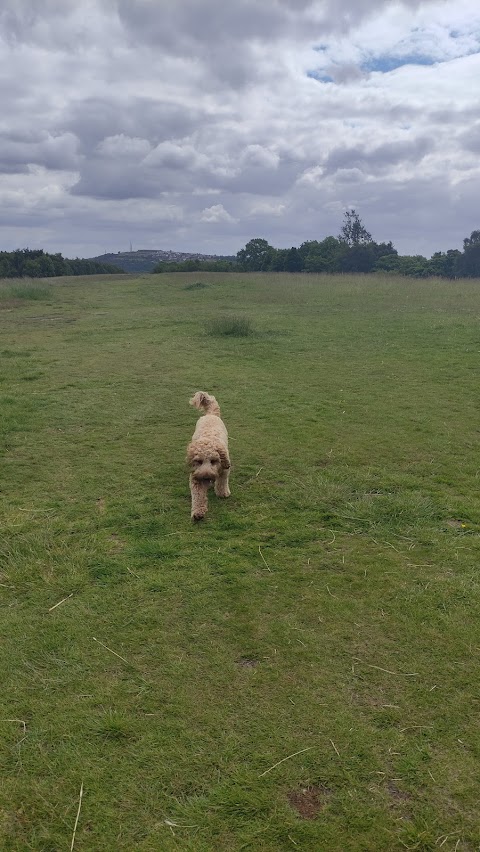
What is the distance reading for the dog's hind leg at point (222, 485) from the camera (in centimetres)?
525

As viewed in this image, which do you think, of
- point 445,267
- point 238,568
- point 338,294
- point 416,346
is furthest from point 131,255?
point 238,568

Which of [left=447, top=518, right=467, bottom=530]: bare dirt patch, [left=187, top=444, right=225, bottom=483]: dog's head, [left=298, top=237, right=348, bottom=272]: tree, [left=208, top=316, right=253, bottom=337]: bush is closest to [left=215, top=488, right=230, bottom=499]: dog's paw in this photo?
[left=187, top=444, right=225, bottom=483]: dog's head

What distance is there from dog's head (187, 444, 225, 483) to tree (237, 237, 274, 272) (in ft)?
222

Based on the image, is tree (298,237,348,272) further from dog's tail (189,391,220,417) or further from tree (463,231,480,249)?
dog's tail (189,391,220,417)

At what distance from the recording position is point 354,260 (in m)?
63.7

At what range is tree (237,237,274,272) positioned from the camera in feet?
229

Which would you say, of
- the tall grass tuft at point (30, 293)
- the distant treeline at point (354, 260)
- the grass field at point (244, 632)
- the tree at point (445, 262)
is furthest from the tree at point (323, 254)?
the grass field at point (244, 632)

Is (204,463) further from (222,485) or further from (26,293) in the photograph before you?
(26,293)

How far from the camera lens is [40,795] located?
2389 mm

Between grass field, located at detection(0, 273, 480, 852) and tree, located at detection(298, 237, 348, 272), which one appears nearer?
grass field, located at detection(0, 273, 480, 852)

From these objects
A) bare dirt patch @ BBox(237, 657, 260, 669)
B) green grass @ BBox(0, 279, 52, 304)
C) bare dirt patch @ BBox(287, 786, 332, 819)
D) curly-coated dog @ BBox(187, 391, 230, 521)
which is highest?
green grass @ BBox(0, 279, 52, 304)

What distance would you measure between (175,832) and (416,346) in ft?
42.7

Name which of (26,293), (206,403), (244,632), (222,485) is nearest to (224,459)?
(222,485)

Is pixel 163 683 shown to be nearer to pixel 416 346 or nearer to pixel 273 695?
pixel 273 695
